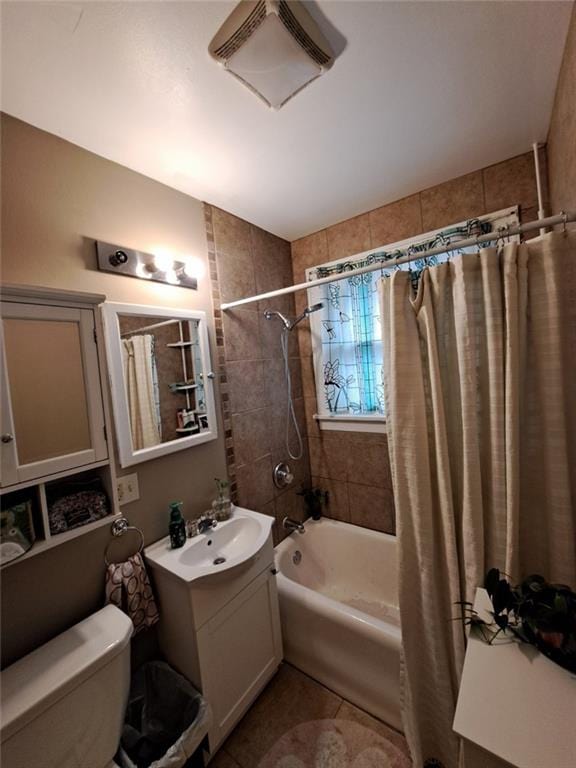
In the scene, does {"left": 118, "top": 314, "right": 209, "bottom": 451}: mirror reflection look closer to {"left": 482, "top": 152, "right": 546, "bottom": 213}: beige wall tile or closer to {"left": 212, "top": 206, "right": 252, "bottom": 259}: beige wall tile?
{"left": 212, "top": 206, "right": 252, "bottom": 259}: beige wall tile

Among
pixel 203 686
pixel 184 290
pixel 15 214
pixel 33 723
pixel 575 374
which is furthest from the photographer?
pixel 184 290

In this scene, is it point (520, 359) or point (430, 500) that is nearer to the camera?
point (520, 359)

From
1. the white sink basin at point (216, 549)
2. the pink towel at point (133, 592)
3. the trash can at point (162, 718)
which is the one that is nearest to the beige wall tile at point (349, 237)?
the white sink basin at point (216, 549)

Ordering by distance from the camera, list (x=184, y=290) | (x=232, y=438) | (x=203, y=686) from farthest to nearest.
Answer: (x=232, y=438)
(x=184, y=290)
(x=203, y=686)

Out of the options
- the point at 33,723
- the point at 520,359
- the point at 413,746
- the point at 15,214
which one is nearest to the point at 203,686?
the point at 33,723

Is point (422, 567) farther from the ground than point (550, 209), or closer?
closer

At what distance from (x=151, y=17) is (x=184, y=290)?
1.00 meters

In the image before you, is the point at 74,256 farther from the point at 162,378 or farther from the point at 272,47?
the point at 272,47

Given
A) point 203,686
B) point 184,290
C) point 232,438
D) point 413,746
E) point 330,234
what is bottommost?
point 413,746

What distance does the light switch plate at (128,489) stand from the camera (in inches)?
53.6

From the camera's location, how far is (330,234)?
2.29 meters

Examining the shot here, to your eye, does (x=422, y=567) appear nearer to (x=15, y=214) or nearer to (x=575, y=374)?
(x=575, y=374)

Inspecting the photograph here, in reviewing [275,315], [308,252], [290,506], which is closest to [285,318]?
[275,315]

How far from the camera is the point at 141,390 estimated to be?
1.47 meters
